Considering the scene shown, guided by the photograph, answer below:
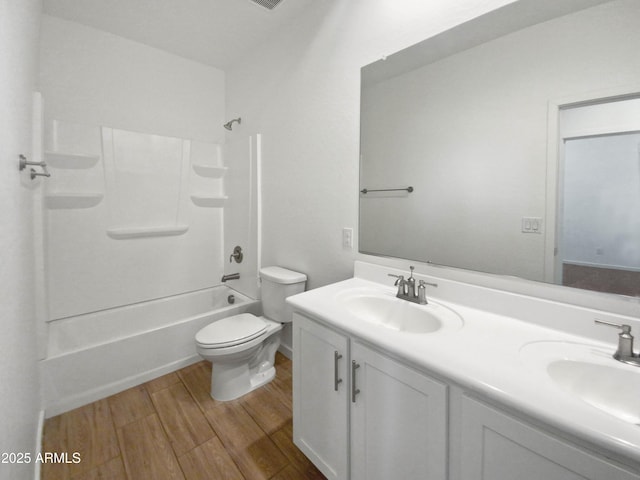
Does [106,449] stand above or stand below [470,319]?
below

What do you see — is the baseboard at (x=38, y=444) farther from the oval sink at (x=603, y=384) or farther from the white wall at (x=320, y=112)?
the oval sink at (x=603, y=384)

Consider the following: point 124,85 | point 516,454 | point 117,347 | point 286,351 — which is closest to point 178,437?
point 117,347

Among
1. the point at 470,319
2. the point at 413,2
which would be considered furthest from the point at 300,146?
the point at 470,319

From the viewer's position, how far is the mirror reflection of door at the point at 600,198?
2.80 feet

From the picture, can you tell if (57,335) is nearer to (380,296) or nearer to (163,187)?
(163,187)

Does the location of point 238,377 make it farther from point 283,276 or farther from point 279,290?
point 283,276

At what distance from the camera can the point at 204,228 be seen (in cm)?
280

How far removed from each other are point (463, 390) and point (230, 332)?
1466mm

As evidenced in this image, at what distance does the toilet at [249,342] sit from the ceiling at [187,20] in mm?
1920

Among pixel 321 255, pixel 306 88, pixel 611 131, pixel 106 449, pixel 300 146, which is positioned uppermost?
pixel 306 88

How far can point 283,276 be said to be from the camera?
1.99 metres

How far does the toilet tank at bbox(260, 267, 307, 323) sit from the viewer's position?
1968mm

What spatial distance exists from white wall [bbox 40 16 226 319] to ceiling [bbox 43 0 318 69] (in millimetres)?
144

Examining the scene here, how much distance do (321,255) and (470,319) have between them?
1.05 m
